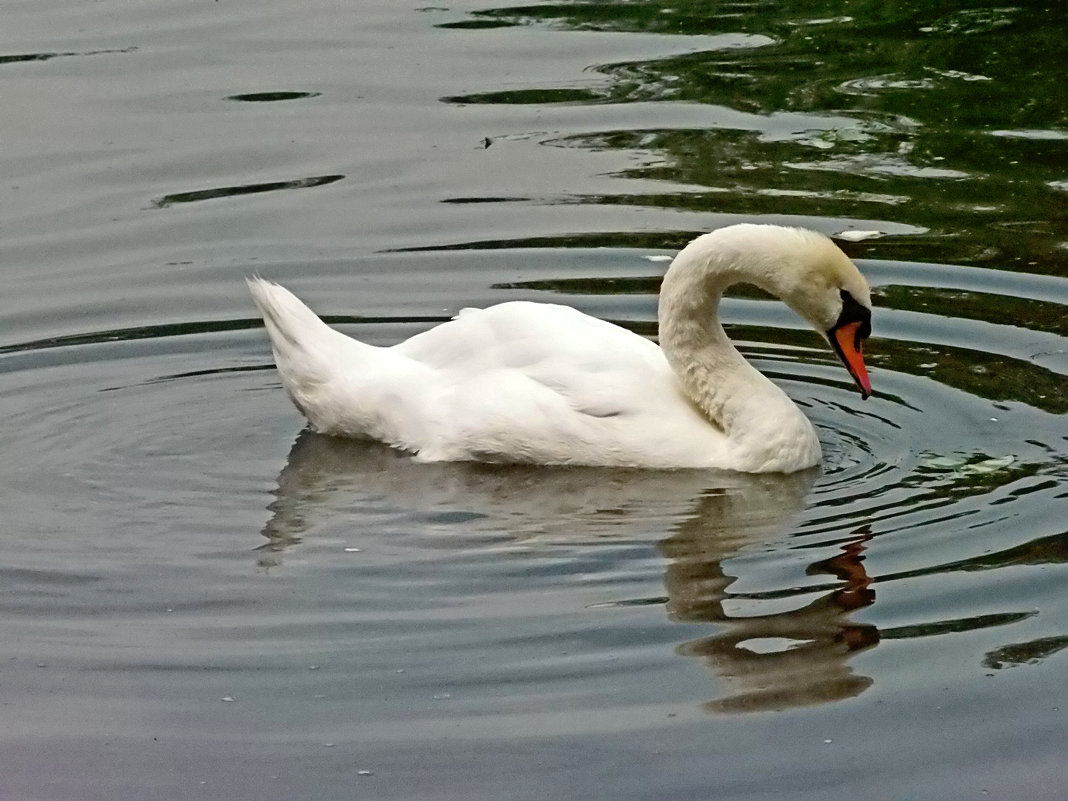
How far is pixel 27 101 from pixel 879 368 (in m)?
6.92

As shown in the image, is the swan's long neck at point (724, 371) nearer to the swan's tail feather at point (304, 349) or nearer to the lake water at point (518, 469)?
the lake water at point (518, 469)

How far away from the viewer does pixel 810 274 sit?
27.1 ft

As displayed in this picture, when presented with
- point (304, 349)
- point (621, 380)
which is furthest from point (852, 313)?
point (304, 349)

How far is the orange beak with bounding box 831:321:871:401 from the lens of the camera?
328 inches

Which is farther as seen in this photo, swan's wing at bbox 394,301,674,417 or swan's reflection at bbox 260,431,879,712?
swan's wing at bbox 394,301,674,417

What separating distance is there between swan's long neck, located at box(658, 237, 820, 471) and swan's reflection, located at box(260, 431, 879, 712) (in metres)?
0.12

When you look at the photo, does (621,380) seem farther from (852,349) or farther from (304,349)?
(304,349)

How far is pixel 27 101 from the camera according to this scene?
1379 cm

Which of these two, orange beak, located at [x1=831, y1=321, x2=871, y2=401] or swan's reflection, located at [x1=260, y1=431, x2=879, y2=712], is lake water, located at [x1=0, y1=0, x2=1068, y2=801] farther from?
orange beak, located at [x1=831, y1=321, x2=871, y2=401]

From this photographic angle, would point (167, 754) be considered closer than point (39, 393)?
Yes

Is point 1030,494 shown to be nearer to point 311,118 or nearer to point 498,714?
point 498,714

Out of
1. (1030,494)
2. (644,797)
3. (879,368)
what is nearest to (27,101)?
(879,368)

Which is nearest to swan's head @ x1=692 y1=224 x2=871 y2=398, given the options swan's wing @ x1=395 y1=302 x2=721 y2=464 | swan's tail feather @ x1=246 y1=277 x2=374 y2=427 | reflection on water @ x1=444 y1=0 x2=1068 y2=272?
swan's wing @ x1=395 y1=302 x2=721 y2=464

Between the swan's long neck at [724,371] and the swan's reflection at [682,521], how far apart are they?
12cm
